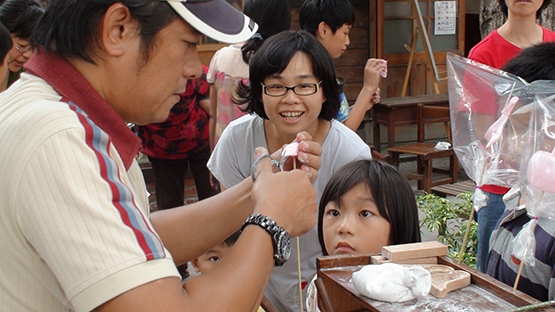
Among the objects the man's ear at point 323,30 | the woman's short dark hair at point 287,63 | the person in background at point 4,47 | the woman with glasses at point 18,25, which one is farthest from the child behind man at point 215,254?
the woman with glasses at point 18,25

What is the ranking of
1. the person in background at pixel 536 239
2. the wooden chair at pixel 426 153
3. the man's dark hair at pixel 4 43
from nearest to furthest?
the person in background at pixel 536 239 → the man's dark hair at pixel 4 43 → the wooden chair at pixel 426 153

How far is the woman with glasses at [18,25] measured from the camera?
10.7 ft

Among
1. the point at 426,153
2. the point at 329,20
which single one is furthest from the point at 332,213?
the point at 426,153

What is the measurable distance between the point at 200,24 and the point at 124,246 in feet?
1.71

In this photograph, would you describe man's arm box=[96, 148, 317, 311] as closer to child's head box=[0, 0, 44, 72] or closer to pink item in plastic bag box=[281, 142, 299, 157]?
pink item in plastic bag box=[281, 142, 299, 157]

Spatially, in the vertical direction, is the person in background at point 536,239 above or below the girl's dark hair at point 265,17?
below

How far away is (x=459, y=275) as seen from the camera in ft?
4.33

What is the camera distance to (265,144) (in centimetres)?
256

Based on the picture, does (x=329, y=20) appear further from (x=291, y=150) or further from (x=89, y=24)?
(x=89, y=24)

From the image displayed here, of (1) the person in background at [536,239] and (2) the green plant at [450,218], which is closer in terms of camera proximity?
(1) the person in background at [536,239]

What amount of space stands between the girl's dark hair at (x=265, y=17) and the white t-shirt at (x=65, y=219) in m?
2.15

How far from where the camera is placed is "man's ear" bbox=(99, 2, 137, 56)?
1.19 metres

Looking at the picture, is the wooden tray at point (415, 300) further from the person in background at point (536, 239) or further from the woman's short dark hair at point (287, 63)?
the woman's short dark hair at point (287, 63)

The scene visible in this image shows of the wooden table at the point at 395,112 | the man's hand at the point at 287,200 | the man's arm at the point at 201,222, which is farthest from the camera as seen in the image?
the wooden table at the point at 395,112
